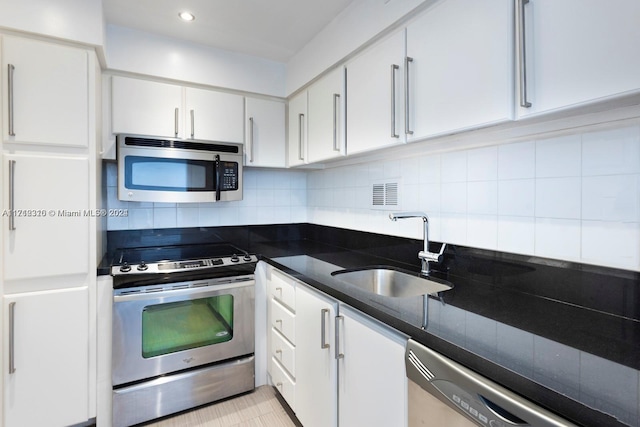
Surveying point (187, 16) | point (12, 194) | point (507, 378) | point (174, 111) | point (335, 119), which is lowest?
point (507, 378)

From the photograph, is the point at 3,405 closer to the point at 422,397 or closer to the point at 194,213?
the point at 194,213

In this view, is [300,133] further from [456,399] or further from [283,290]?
[456,399]

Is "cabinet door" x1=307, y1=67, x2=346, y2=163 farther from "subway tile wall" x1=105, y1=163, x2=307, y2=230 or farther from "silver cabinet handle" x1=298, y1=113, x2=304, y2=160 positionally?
"subway tile wall" x1=105, y1=163, x2=307, y2=230

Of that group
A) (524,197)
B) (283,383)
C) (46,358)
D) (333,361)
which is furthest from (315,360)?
(46,358)

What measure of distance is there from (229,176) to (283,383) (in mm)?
1377

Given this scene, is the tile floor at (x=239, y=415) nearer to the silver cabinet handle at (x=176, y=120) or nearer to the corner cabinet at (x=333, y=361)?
the corner cabinet at (x=333, y=361)

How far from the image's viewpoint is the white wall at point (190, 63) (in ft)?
6.43

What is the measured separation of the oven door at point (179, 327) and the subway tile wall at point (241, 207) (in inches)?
27.5

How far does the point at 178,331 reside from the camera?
1909mm

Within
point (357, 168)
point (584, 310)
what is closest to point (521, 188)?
point (584, 310)

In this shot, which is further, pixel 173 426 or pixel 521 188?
pixel 173 426

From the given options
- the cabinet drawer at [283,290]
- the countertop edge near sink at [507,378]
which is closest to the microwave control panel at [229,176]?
the cabinet drawer at [283,290]

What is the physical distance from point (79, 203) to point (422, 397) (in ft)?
5.87

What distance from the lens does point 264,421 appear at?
1.84 metres
